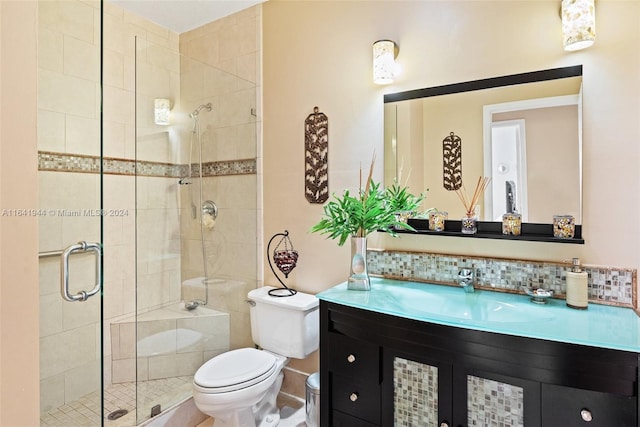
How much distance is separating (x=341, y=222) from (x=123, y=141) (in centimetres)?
171

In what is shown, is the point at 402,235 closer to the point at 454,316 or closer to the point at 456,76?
the point at 454,316

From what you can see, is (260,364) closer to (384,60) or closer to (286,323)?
(286,323)

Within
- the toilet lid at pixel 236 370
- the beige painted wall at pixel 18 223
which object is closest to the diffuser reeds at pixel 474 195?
the toilet lid at pixel 236 370

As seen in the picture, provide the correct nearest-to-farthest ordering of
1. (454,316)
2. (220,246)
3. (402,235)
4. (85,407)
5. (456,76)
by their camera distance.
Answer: (454,316) < (85,407) < (456,76) < (402,235) < (220,246)

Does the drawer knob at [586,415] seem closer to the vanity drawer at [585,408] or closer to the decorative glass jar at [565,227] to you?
the vanity drawer at [585,408]

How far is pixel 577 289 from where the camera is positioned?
4.57ft

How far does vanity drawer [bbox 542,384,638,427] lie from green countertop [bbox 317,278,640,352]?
0.16 metres

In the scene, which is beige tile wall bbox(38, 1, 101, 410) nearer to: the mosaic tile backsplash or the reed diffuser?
the mosaic tile backsplash

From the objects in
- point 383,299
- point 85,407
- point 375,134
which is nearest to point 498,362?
point 383,299

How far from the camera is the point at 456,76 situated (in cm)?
175

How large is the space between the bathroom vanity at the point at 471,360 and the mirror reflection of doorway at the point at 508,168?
415 mm

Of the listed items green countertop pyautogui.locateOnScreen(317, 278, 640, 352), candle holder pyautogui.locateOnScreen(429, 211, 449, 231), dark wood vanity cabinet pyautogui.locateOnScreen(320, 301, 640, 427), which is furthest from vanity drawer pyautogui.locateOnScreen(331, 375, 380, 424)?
candle holder pyautogui.locateOnScreen(429, 211, 449, 231)

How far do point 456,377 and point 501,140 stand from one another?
1.08m

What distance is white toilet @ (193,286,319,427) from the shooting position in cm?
171
